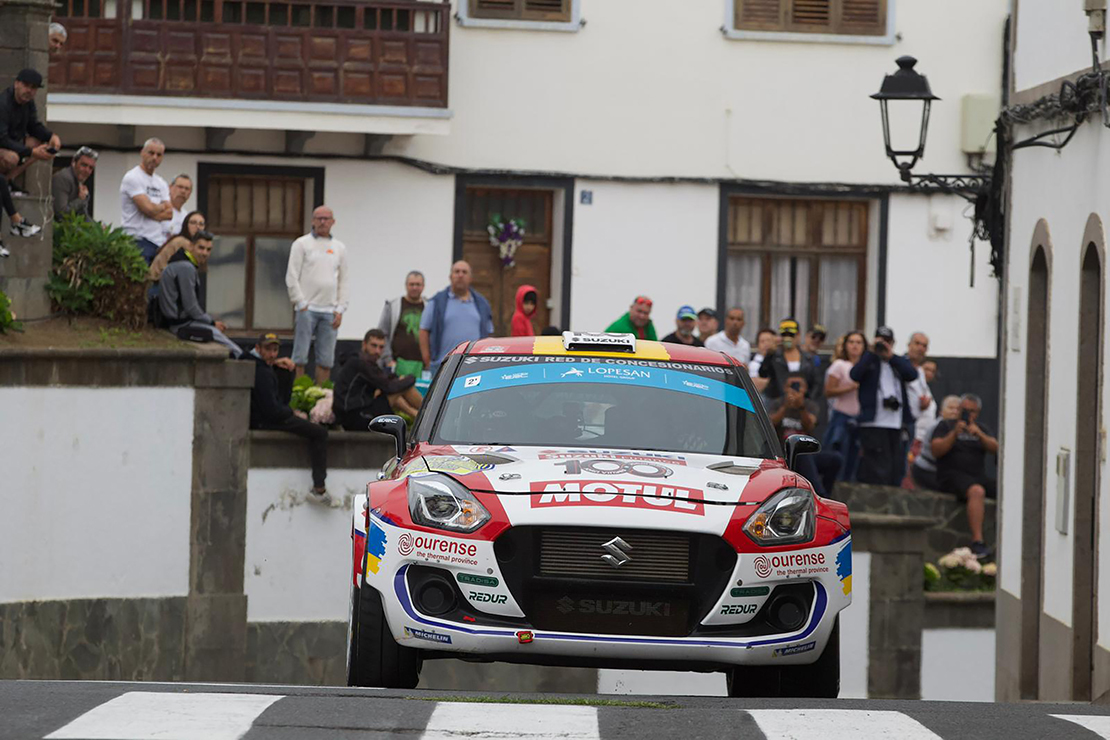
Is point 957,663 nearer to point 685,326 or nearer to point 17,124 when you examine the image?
point 685,326

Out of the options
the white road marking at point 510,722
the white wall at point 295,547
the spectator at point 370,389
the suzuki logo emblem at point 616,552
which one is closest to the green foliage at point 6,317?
the white wall at point 295,547

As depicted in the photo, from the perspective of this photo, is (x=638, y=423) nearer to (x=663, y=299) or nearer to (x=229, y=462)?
(x=229, y=462)

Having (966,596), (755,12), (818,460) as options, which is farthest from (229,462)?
(755,12)

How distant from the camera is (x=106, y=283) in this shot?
1816 cm

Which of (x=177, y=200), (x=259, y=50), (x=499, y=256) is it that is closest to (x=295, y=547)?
Answer: (x=177, y=200)

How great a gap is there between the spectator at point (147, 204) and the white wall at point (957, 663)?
27.9 ft

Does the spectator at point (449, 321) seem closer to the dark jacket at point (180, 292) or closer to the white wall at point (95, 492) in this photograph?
Answer: the dark jacket at point (180, 292)

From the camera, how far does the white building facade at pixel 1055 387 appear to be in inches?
549

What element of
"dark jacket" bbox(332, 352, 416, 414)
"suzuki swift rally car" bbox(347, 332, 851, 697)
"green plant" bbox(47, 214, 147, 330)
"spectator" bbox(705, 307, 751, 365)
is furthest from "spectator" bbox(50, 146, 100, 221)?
"suzuki swift rally car" bbox(347, 332, 851, 697)

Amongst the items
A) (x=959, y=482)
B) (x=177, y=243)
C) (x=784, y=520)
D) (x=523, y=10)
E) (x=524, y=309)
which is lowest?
(x=959, y=482)

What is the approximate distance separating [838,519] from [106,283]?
1033cm

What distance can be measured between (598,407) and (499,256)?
1704cm

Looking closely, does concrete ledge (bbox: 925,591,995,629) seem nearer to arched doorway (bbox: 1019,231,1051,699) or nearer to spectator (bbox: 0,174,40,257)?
arched doorway (bbox: 1019,231,1051,699)

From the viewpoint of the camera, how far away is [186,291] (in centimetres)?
1831
